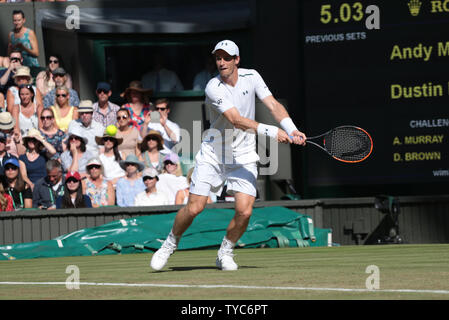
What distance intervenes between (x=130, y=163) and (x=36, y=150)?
5.40 feet

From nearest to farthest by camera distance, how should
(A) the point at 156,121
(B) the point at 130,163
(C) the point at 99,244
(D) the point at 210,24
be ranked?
(C) the point at 99,244 < (B) the point at 130,163 < (A) the point at 156,121 < (D) the point at 210,24

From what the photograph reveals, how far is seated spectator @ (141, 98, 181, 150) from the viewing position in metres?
15.5

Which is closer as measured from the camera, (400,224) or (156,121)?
(400,224)

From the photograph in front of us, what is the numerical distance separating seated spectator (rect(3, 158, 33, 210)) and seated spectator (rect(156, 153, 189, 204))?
6.69ft

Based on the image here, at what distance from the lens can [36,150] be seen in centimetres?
1498

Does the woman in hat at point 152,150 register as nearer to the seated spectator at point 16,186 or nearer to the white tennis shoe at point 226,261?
the seated spectator at point 16,186

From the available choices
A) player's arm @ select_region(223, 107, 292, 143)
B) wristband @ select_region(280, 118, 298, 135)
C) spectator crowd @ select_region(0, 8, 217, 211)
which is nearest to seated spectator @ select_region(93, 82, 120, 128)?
spectator crowd @ select_region(0, 8, 217, 211)

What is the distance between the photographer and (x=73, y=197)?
46.8 ft

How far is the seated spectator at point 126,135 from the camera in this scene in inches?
599

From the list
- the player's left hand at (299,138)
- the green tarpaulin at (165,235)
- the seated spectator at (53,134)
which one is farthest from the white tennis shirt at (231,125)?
the seated spectator at (53,134)
